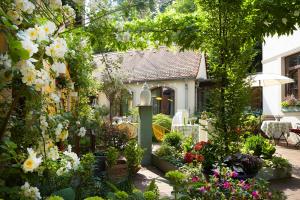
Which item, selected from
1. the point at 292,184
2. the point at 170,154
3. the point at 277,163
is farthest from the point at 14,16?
the point at 170,154

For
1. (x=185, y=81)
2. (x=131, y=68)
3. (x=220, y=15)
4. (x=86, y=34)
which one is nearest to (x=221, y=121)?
(x=220, y=15)

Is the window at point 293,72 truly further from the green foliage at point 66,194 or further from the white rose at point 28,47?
the white rose at point 28,47

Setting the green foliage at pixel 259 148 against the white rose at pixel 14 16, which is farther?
the green foliage at pixel 259 148

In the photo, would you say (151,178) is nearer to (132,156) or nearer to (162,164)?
(132,156)

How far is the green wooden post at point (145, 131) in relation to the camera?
8.16 metres

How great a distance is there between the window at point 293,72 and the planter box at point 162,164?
23.1 ft

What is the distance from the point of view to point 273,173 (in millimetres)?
6465

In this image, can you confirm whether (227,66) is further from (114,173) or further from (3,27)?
(3,27)

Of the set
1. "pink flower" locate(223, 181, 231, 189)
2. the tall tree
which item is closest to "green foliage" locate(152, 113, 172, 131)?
the tall tree

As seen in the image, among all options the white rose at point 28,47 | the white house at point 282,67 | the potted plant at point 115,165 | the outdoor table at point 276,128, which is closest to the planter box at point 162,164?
the potted plant at point 115,165

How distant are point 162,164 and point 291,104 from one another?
21.9 feet

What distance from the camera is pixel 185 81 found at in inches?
758

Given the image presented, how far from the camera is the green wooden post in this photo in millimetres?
8163

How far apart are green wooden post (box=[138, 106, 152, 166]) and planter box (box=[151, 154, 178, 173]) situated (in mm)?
138
